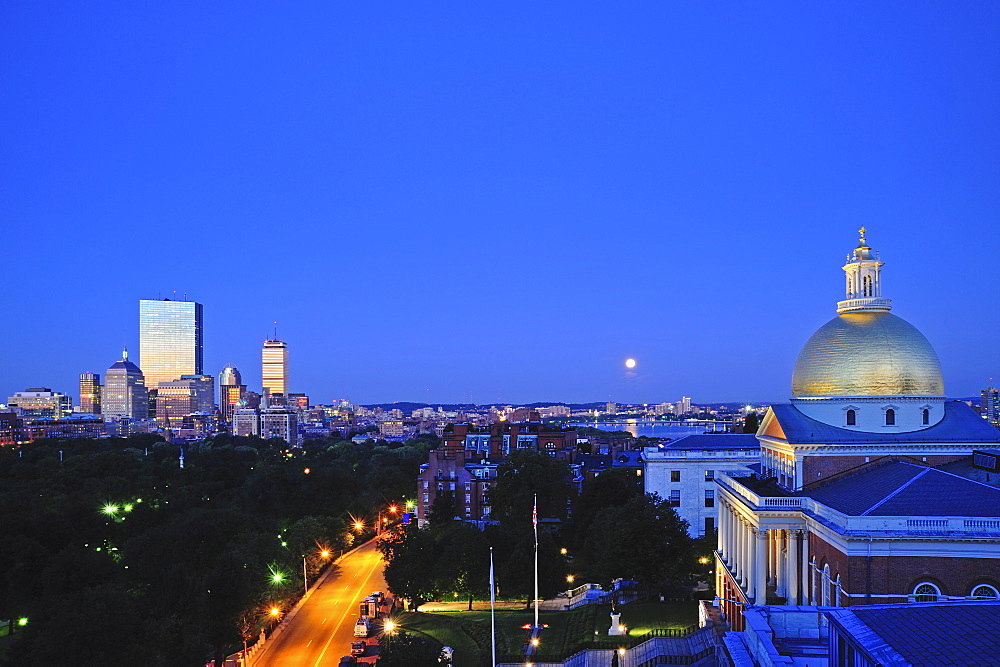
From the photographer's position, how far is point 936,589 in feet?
115

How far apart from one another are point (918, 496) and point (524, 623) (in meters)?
26.3

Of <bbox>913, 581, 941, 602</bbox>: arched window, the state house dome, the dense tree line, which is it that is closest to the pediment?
the state house dome

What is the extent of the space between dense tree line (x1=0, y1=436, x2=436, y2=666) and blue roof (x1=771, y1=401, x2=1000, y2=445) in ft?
118

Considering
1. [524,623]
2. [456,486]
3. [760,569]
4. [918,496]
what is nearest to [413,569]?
[524,623]

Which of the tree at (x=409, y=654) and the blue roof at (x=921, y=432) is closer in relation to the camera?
the tree at (x=409, y=654)

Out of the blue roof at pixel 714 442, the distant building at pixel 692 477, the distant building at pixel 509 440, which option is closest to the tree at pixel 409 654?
the distant building at pixel 692 477

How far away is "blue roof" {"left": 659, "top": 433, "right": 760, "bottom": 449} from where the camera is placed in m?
79.7

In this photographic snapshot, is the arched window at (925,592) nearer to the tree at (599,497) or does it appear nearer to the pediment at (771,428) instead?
the pediment at (771,428)

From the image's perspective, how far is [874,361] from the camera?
4944cm

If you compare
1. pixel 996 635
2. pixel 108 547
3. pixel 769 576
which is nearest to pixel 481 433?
pixel 108 547

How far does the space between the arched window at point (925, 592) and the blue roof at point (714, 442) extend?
43645 millimetres

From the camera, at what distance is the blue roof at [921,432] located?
48000mm

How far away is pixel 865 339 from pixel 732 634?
24.9 metres

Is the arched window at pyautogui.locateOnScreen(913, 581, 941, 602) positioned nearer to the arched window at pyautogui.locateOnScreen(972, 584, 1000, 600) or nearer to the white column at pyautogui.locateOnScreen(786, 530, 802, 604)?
the arched window at pyautogui.locateOnScreen(972, 584, 1000, 600)
